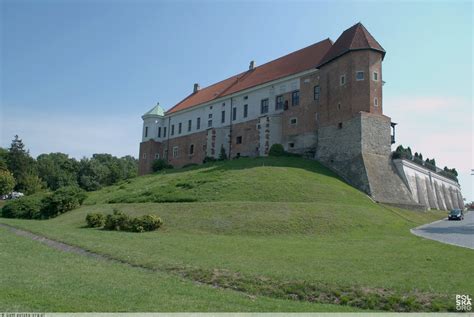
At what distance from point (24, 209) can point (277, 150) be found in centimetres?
2685

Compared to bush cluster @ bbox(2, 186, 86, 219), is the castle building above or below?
above

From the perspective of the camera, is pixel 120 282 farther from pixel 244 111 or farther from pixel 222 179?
pixel 244 111

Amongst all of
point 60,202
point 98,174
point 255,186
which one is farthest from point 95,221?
point 98,174

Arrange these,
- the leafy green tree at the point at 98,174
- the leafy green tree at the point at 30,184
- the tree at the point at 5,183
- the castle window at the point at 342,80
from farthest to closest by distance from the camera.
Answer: the leafy green tree at the point at 98,174 < the leafy green tree at the point at 30,184 < the tree at the point at 5,183 < the castle window at the point at 342,80

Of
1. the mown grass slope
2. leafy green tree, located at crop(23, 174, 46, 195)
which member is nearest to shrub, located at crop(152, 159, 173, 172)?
the mown grass slope

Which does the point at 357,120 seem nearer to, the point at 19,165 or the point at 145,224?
the point at 145,224

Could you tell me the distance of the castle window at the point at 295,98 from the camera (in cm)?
5022

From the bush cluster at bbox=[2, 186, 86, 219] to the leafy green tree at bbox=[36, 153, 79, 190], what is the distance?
47507 mm

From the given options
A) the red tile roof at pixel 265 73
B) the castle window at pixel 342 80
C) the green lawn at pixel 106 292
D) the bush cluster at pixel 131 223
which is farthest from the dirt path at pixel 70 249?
the red tile roof at pixel 265 73

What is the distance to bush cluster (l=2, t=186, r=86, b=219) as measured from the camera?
3609 cm

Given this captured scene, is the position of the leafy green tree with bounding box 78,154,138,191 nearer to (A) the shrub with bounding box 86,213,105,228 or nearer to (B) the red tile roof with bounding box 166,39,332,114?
(B) the red tile roof with bounding box 166,39,332,114

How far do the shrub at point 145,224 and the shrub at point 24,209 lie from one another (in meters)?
15.5

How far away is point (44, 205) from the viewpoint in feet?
119

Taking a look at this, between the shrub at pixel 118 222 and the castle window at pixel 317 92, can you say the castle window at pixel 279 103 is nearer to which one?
the castle window at pixel 317 92
